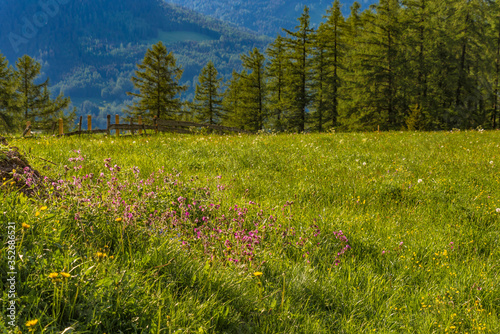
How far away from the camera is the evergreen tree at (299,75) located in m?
41.2

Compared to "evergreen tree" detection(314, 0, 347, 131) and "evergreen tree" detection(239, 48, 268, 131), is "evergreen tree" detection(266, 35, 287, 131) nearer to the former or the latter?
"evergreen tree" detection(239, 48, 268, 131)

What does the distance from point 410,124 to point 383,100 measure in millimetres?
7281

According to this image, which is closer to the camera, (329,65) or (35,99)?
(329,65)

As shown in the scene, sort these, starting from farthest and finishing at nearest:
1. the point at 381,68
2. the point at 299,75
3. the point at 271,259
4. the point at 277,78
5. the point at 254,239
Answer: the point at 277,78 < the point at 299,75 < the point at 381,68 < the point at 254,239 < the point at 271,259

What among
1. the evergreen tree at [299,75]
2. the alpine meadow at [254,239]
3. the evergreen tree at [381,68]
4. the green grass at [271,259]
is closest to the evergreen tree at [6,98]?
the evergreen tree at [299,75]

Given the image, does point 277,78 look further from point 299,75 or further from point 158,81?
point 158,81

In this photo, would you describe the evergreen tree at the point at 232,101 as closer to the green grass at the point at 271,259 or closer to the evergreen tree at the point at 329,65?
the evergreen tree at the point at 329,65

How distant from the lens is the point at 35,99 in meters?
52.9

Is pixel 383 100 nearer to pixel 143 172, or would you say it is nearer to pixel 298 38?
pixel 298 38

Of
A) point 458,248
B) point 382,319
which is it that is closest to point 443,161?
point 458,248

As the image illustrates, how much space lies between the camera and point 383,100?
3688cm

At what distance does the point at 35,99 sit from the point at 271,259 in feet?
207

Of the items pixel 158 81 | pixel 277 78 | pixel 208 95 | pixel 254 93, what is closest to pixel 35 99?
pixel 158 81

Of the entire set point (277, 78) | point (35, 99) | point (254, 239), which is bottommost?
point (254, 239)
